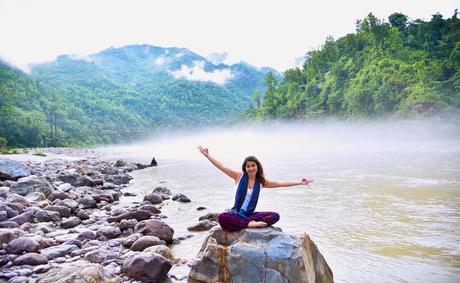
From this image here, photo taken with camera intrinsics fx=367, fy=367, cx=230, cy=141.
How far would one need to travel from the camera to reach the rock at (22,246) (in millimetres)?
7588

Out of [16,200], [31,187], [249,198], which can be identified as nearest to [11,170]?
[31,187]

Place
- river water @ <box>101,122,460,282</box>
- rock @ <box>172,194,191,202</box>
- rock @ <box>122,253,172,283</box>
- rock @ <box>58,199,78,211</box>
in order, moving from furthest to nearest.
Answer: rock @ <box>172,194,191,202</box> < rock @ <box>58,199,78,211</box> < river water @ <box>101,122,460,282</box> < rock @ <box>122,253,172,283</box>

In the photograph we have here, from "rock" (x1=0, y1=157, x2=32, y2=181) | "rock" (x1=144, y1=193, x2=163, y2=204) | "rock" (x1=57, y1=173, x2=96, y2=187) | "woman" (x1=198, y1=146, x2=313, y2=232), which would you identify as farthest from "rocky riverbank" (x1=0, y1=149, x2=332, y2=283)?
"rock" (x1=0, y1=157, x2=32, y2=181)

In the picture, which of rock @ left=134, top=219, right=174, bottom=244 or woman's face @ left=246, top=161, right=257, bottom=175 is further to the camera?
rock @ left=134, top=219, right=174, bottom=244

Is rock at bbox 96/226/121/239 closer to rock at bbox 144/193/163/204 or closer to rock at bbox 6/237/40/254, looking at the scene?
rock at bbox 6/237/40/254

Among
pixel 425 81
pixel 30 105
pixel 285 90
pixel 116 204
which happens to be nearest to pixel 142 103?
pixel 30 105

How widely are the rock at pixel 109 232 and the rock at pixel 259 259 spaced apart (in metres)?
4.09

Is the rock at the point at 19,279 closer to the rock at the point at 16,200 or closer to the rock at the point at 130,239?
the rock at the point at 130,239

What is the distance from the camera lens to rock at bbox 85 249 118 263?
7410mm

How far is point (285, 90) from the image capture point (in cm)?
11838

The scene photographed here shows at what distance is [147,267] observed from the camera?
6.57 meters

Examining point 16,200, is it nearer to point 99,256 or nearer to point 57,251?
point 57,251

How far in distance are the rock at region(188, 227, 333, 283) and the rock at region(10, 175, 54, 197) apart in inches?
396

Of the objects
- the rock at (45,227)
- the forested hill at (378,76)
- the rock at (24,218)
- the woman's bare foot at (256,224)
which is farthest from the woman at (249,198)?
the forested hill at (378,76)
